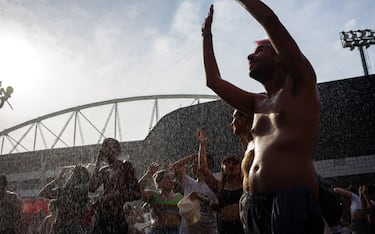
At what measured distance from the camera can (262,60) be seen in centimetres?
241

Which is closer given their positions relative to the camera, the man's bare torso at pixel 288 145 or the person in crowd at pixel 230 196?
the man's bare torso at pixel 288 145

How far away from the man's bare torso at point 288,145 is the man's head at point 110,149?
2.77 meters

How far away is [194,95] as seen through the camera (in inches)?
1710

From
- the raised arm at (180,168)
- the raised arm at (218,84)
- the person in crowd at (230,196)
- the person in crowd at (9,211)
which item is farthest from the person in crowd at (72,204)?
the raised arm at (218,84)

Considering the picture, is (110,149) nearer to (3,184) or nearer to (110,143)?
(110,143)

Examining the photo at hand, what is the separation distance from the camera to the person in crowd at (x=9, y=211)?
5.77 meters

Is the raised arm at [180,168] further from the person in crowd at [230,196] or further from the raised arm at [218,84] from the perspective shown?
the raised arm at [218,84]

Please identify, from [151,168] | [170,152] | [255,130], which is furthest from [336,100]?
[255,130]

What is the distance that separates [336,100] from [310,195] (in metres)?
16.7

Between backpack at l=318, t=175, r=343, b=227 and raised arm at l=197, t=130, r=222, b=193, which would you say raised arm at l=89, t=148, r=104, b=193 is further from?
backpack at l=318, t=175, r=343, b=227

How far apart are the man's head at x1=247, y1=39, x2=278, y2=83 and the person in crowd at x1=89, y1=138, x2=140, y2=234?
260 cm

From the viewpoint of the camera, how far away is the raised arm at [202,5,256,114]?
2734 millimetres

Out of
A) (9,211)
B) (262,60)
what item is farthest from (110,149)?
(262,60)

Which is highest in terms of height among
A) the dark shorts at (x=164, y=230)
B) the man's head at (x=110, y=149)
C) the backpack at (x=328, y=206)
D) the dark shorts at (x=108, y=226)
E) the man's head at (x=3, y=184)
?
the man's head at (x=110, y=149)
